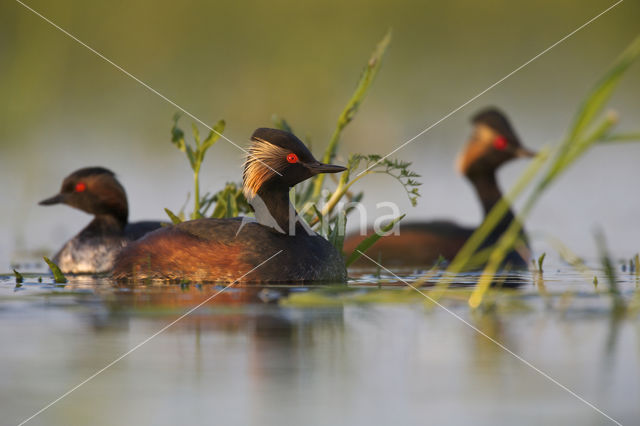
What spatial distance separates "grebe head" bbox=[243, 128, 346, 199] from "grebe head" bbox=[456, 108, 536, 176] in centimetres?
520

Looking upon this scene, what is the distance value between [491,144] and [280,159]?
5.47m

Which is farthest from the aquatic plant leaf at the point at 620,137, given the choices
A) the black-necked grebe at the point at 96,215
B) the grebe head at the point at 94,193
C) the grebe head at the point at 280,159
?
the grebe head at the point at 94,193

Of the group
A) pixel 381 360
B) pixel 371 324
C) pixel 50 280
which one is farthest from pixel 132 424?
pixel 50 280

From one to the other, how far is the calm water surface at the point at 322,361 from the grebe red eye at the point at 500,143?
6.47m

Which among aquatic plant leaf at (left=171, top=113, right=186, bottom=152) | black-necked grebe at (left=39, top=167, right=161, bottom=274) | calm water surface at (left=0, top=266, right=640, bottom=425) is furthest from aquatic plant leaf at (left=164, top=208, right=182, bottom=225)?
calm water surface at (left=0, top=266, right=640, bottom=425)

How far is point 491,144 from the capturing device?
1220 cm

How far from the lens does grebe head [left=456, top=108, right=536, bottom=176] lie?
12016 millimetres

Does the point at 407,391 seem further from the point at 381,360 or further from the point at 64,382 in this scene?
the point at 64,382

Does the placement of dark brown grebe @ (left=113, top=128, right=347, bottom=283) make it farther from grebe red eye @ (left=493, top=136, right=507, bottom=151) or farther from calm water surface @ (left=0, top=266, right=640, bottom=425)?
grebe red eye @ (left=493, top=136, right=507, bottom=151)

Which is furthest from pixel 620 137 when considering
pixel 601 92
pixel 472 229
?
pixel 472 229

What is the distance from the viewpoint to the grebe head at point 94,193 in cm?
1008

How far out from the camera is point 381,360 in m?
3.76

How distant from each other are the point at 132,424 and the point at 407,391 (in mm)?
955

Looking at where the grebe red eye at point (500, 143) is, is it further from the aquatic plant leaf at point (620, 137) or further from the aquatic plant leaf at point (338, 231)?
the aquatic plant leaf at point (620, 137)
